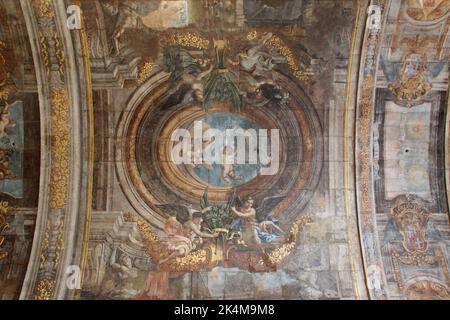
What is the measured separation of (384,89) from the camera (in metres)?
13.0

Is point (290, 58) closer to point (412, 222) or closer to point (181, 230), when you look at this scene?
point (181, 230)

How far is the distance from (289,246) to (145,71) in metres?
5.53

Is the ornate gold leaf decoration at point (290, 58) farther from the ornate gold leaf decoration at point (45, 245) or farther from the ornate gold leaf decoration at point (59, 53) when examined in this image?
the ornate gold leaf decoration at point (45, 245)

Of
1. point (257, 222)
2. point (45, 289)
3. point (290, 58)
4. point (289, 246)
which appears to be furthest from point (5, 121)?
point (289, 246)

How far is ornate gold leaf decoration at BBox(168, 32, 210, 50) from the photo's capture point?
492 inches

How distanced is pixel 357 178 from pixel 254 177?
2.58 metres

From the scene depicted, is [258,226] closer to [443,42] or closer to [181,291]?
[181,291]

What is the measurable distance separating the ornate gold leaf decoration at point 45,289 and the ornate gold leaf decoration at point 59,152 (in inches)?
70.6

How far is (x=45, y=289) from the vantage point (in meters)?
12.3

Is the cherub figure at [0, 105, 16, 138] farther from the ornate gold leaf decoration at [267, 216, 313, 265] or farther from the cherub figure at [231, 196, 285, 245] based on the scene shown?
the ornate gold leaf decoration at [267, 216, 313, 265]

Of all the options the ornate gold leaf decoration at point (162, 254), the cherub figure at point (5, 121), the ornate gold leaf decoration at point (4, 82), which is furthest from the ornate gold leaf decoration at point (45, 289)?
the ornate gold leaf decoration at point (4, 82)

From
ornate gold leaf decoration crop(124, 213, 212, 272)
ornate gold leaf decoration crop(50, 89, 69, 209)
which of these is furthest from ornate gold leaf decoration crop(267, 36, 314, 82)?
ornate gold leaf decoration crop(50, 89, 69, 209)
